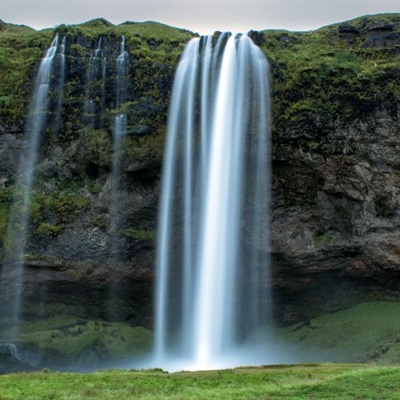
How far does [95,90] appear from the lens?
38344 mm

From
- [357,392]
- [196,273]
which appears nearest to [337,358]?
[196,273]

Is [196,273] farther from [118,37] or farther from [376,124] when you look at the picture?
[118,37]

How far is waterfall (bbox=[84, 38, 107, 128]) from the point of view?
124 ft

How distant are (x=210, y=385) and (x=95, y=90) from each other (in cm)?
2343

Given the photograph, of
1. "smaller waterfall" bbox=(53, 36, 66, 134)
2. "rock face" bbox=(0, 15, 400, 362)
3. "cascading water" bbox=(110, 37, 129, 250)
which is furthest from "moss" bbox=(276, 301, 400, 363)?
"smaller waterfall" bbox=(53, 36, 66, 134)

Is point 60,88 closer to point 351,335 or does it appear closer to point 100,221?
point 100,221

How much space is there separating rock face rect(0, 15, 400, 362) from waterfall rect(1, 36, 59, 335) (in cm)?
36

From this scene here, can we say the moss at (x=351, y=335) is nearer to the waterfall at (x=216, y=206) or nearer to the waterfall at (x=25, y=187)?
the waterfall at (x=216, y=206)

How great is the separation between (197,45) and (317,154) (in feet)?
33.6

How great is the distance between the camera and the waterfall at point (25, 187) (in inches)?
1423

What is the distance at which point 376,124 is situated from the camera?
3541 cm

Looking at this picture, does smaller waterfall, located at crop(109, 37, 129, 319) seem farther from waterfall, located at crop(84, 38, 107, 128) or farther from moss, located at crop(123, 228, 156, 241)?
waterfall, located at crop(84, 38, 107, 128)

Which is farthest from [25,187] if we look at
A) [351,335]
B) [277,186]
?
[351,335]

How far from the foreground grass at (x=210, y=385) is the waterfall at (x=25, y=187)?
14261 millimetres
